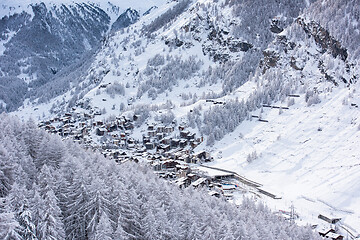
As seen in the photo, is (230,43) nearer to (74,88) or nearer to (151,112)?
(151,112)

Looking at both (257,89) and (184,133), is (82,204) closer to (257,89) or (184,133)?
(184,133)

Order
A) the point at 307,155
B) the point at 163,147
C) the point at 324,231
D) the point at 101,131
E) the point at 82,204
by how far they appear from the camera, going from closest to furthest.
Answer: the point at 82,204, the point at 324,231, the point at 307,155, the point at 163,147, the point at 101,131

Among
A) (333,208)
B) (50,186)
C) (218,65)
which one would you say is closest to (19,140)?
(50,186)

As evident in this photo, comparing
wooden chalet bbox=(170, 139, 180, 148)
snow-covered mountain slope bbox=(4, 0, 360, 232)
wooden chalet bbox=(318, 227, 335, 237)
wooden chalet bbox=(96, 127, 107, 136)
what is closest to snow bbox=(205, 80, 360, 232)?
snow-covered mountain slope bbox=(4, 0, 360, 232)

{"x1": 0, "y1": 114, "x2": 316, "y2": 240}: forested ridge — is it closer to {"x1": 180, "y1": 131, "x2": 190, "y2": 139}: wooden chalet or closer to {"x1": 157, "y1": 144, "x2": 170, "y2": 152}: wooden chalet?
{"x1": 157, "y1": 144, "x2": 170, "y2": 152}: wooden chalet

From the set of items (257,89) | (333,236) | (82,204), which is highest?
(82,204)

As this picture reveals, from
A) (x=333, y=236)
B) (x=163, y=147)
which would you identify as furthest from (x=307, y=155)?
(x=163, y=147)
